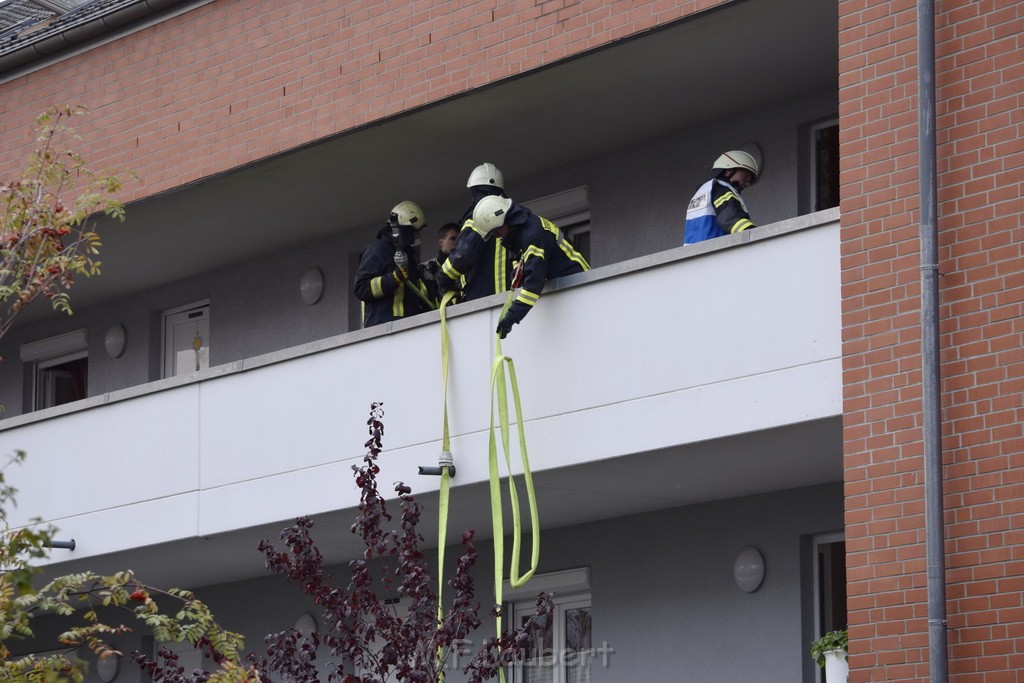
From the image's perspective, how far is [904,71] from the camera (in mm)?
9797

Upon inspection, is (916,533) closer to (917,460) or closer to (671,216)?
(917,460)

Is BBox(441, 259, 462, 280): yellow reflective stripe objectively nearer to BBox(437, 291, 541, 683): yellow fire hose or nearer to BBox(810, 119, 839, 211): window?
BBox(437, 291, 541, 683): yellow fire hose

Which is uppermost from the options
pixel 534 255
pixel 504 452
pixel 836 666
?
pixel 534 255

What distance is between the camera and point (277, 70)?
13.9 m

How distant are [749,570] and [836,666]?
2219 mm

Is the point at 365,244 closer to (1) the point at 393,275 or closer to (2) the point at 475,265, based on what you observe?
(1) the point at 393,275

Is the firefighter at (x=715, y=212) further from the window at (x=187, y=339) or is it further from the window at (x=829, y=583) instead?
the window at (x=187, y=339)

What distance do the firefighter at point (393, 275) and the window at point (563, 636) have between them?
230cm

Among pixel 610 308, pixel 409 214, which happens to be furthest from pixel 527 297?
pixel 409 214

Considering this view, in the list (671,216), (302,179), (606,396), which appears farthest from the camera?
(302,179)

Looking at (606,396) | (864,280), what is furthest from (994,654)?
(606,396)

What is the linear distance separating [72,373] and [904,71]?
11.6 meters

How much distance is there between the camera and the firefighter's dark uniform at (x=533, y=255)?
11.3 metres

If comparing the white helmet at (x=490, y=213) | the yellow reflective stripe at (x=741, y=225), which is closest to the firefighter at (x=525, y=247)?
the white helmet at (x=490, y=213)
